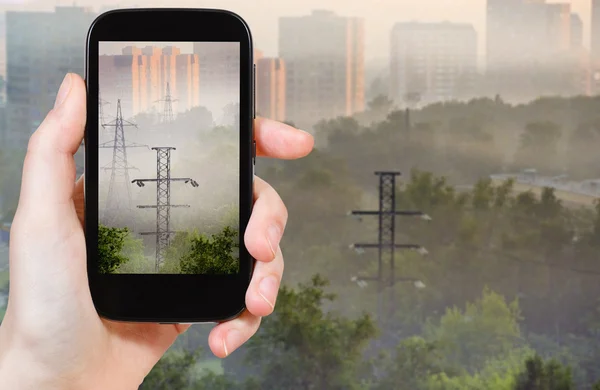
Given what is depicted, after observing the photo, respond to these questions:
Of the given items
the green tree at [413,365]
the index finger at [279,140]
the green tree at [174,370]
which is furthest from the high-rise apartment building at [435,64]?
the index finger at [279,140]

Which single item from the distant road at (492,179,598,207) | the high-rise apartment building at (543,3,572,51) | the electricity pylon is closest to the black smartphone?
the electricity pylon

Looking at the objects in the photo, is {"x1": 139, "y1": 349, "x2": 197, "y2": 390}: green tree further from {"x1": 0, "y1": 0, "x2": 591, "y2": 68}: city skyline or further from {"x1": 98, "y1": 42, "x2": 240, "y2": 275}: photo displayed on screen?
{"x1": 98, "y1": 42, "x2": 240, "y2": 275}: photo displayed on screen

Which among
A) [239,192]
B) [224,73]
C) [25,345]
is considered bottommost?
[25,345]

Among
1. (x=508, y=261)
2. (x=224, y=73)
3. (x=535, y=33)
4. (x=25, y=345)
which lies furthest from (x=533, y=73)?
(x=25, y=345)

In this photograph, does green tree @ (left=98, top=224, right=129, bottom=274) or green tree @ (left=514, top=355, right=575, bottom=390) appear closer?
green tree @ (left=98, top=224, right=129, bottom=274)

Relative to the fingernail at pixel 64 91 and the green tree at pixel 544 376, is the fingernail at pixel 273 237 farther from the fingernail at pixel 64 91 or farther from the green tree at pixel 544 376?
the green tree at pixel 544 376

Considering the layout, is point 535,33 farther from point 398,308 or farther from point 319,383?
point 319,383
